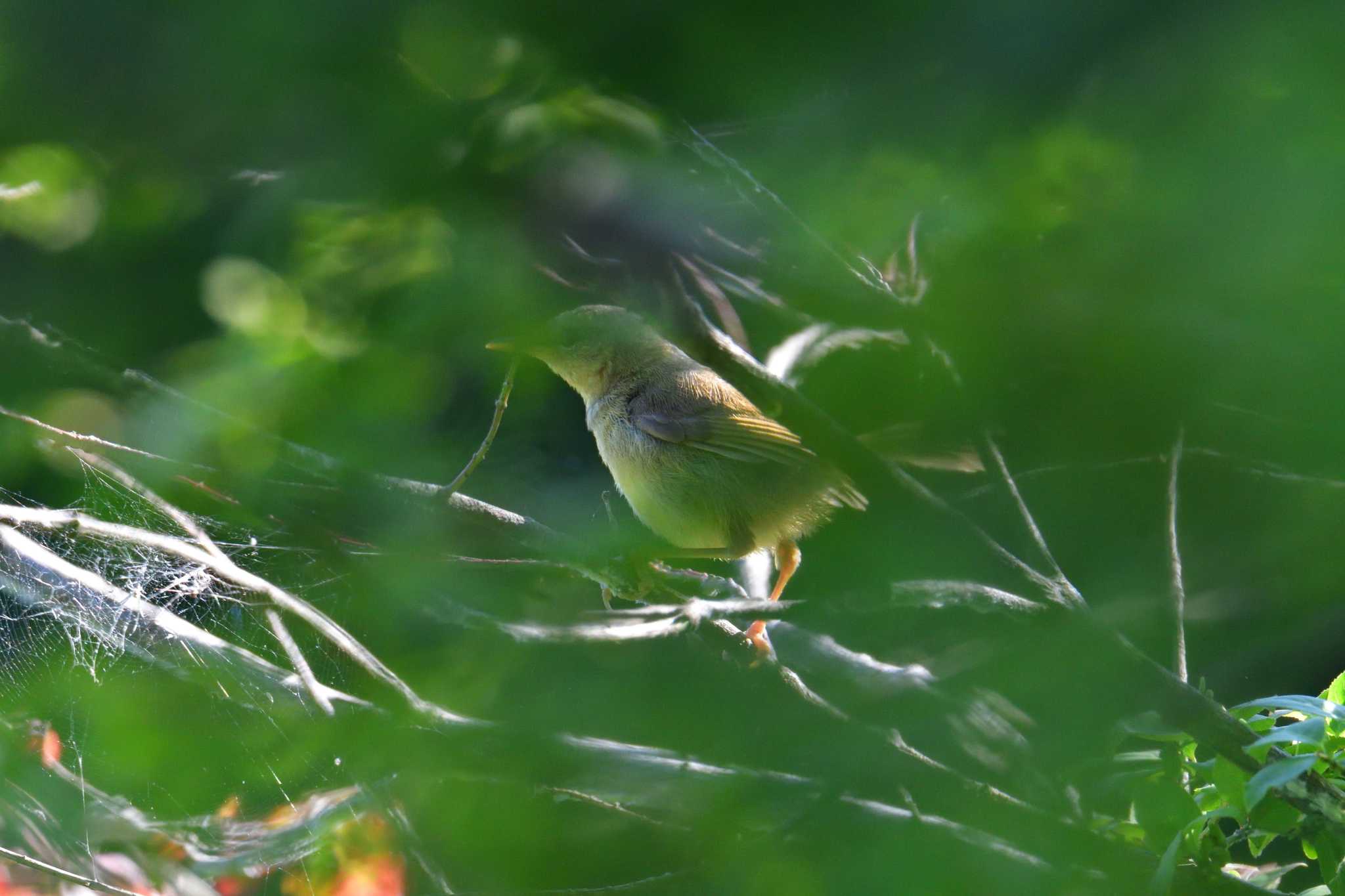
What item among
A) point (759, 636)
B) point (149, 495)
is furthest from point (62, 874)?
point (759, 636)

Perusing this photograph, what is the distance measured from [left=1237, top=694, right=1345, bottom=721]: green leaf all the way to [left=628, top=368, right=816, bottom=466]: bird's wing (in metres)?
1.30

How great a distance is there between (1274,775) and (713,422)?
5.98ft

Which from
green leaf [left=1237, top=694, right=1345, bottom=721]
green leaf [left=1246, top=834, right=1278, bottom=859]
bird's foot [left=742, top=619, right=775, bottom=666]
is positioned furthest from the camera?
bird's foot [left=742, top=619, right=775, bottom=666]

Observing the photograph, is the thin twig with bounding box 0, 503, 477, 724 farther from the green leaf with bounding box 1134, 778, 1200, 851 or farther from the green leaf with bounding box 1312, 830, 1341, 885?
the green leaf with bounding box 1312, 830, 1341, 885

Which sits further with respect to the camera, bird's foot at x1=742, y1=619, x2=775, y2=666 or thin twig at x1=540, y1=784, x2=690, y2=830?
bird's foot at x1=742, y1=619, x2=775, y2=666

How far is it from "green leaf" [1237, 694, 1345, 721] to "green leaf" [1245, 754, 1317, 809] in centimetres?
19

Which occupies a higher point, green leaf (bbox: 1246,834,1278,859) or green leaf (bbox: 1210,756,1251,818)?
green leaf (bbox: 1210,756,1251,818)

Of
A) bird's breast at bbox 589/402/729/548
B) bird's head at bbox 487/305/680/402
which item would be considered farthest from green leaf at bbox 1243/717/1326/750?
bird's head at bbox 487/305/680/402

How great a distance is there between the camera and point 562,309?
6.15 ft

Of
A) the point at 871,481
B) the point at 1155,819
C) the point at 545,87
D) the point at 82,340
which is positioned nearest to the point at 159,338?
the point at 82,340

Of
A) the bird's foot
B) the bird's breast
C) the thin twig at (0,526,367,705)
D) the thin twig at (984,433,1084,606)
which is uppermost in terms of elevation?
the thin twig at (984,433,1084,606)

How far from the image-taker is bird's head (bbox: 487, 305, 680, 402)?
9.42ft

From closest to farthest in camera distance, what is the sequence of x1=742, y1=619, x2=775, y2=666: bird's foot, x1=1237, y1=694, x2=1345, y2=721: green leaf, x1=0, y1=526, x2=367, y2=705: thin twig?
x1=1237, y1=694, x2=1345, y2=721: green leaf < x1=0, y1=526, x2=367, y2=705: thin twig < x1=742, y1=619, x2=775, y2=666: bird's foot

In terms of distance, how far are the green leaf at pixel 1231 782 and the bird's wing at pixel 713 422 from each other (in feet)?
4.16
